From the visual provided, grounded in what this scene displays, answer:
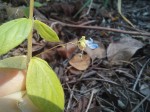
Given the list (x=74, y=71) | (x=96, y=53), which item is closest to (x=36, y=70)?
(x=74, y=71)

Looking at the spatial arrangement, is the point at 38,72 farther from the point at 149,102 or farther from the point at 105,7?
the point at 105,7

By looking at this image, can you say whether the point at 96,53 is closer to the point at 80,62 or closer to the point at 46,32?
the point at 80,62

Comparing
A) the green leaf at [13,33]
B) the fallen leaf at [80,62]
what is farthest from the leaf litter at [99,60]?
the green leaf at [13,33]

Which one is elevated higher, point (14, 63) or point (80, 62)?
point (14, 63)

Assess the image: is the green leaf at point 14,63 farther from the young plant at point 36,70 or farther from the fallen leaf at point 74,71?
the fallen leaf at point 74,71

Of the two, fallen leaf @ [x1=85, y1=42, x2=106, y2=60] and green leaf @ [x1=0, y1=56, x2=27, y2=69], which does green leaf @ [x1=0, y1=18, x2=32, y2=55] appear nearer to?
green leaf @ [x1=0, y1=56, x2=27, y2=69]

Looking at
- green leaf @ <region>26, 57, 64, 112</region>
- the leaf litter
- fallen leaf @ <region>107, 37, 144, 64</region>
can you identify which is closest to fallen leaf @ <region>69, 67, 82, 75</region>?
the leaf litter
